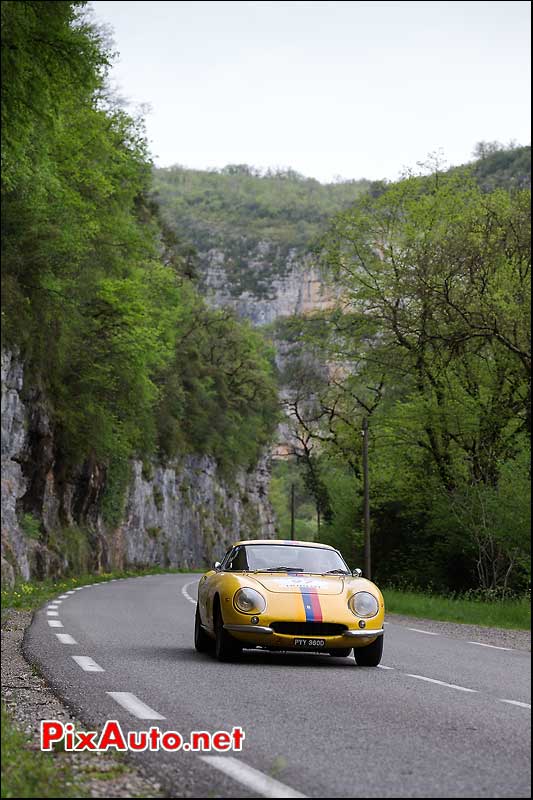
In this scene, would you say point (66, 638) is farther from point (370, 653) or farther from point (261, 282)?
point (261, 282)

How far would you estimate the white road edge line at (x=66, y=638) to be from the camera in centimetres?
1418

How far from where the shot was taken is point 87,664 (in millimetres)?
11414

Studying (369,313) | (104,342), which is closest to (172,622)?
(369,313)

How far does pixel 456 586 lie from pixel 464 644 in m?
16.7

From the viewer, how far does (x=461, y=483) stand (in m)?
31.8

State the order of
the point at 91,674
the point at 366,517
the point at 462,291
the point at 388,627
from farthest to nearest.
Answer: the point at 366,517
the point at 462,291
the point at 388,627
the point at 91,674

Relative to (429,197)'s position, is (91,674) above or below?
below

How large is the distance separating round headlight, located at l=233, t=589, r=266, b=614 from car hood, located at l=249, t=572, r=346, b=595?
211mm

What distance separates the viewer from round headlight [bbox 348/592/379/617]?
1195 centimetres

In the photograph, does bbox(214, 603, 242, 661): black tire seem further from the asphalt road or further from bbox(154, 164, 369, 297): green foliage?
bbox(154, 164, 369, 297): green foliage

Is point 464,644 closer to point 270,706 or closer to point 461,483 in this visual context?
point 270,706

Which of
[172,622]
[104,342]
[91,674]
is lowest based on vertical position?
[172,622]

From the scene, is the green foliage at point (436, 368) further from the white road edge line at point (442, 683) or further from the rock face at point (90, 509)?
the white road edge line at point (442, 683)

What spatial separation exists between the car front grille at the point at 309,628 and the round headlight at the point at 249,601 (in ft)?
0.78
